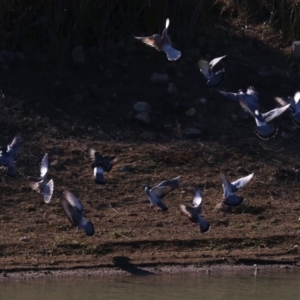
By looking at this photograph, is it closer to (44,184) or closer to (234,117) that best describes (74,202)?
(44,184)

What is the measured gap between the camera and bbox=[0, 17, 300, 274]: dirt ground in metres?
8.63

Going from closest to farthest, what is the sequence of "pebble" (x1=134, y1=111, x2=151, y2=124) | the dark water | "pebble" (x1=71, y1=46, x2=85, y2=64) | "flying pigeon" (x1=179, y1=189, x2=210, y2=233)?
the dark water, "flying pigeon" (x1=179, y1=189, x2=210, y2=233), "pebble" (x1=134, y1=111, x2=151, y2=124), "pebble" (x1=71, y1=46, x2=85, y2=64)

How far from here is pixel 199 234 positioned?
8891 millimetres

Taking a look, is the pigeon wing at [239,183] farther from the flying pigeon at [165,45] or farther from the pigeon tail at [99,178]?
the flying pigeon at [165,45]

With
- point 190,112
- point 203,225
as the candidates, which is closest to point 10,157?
point 203,225

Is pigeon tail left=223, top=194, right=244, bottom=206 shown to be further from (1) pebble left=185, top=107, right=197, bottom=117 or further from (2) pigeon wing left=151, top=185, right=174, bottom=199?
(1) pebble left=185, top=107, right=197, bottom=117

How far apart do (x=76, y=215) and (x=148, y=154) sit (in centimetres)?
216

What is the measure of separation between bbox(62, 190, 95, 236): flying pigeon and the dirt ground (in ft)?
0.72

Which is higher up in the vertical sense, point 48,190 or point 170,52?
point 170,52

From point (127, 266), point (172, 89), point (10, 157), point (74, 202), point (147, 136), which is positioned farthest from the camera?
point (172, 89)

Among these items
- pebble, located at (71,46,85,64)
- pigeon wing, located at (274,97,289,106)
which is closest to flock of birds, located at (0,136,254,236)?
pigeon wing, located at (274,97,289,106)

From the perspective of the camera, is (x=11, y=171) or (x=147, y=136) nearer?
(x=11, y=171)

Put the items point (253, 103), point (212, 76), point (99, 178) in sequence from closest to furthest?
point (99, 178) < point (253, 103) < point (212, 76)

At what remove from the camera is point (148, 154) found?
1044cm
